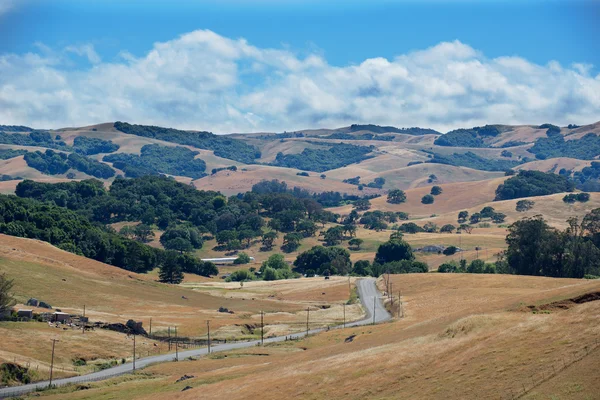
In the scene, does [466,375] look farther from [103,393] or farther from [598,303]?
[103,393]

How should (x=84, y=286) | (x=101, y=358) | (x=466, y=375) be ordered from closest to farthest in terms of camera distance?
(x=466, y=375) < (x=101, y=358) < (x=84, y=286)

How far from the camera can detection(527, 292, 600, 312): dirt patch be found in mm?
68562

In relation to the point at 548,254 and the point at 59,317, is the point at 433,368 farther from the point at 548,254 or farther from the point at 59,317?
the point at 548,254

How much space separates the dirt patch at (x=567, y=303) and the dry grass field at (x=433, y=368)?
104 cm

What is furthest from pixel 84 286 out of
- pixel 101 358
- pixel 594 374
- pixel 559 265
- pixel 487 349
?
pixel 594 374

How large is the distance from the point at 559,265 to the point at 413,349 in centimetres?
12176

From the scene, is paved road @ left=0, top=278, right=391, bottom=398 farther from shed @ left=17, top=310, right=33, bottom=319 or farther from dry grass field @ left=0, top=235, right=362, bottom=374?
shed @ left=17, top=310, right=33, bottom=319

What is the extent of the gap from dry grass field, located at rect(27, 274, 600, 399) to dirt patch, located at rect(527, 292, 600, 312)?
104 cm

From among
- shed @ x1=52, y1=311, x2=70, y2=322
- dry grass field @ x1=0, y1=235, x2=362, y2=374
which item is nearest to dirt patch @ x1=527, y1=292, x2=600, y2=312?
dry grass field @ x1=0, y1=235, x2=362, y2=374

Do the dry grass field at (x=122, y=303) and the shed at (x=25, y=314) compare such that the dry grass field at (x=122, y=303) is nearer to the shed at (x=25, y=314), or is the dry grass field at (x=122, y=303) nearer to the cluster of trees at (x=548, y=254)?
the shed at (x=25, y=314)

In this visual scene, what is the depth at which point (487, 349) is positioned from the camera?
58844mm

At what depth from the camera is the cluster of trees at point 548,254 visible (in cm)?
17388

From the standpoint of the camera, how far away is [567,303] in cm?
6988

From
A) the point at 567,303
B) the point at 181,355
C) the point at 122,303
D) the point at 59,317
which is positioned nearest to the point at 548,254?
the point at 122,303
